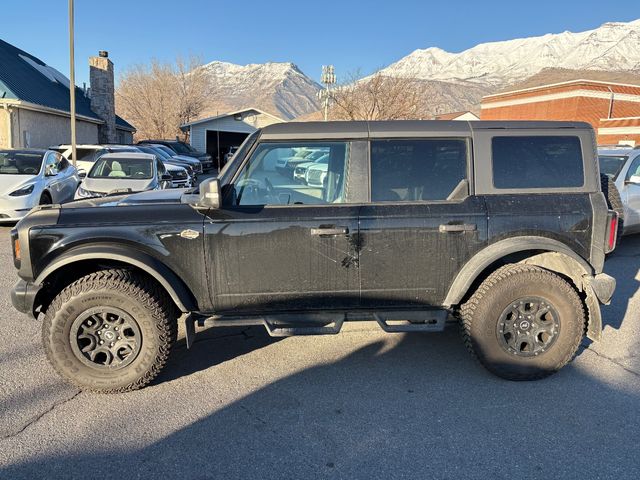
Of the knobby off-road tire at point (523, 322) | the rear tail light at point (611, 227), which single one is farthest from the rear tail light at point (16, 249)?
the rear tail light at point (611, 227)

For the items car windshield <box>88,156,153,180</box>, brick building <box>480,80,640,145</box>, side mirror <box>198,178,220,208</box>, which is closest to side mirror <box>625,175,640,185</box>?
side mirror <box>198,178,220,208</box>

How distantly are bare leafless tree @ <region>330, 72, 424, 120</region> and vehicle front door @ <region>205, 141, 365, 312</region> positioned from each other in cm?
2802

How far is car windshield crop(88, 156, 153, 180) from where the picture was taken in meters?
11.7

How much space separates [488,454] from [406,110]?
3049 cm

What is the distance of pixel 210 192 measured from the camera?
3479 millimetres

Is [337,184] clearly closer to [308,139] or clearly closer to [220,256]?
[308,139]

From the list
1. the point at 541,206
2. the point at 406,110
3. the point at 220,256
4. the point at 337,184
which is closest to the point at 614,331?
the point at 541,206

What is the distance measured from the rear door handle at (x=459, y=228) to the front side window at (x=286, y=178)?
0.79m

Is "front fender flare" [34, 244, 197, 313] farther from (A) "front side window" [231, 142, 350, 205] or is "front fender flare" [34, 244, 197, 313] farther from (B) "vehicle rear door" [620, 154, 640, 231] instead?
(B) "vehicle rear door" [620, 154, 640, 231]

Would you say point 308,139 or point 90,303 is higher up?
point 308,139

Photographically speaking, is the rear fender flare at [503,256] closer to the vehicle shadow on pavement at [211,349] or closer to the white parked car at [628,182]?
the vehicle shadow on pavement at [211,349]

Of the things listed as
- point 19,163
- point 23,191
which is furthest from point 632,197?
point 19,163

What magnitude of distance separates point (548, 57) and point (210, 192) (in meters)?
209

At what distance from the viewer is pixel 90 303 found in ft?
11.6
